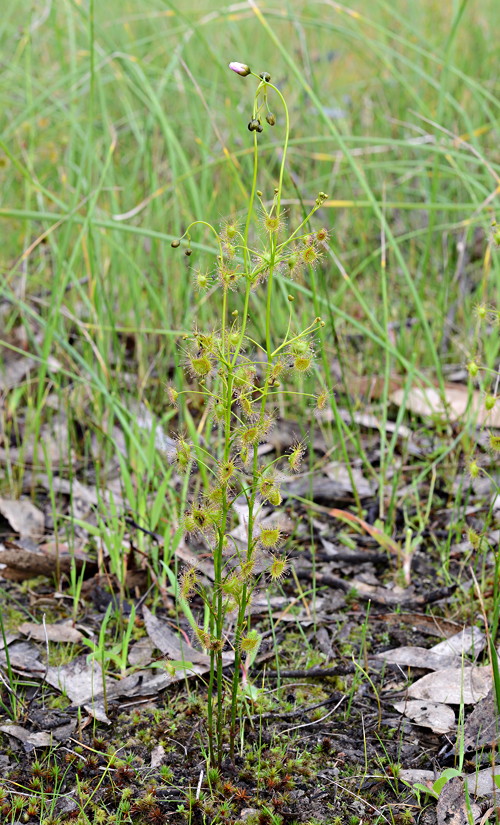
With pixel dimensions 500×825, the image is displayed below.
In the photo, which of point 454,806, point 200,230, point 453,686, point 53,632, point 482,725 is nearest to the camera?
point 454,806

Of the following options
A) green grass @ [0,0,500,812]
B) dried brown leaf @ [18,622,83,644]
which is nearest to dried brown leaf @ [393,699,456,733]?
green grass @ [0,0,500,812]

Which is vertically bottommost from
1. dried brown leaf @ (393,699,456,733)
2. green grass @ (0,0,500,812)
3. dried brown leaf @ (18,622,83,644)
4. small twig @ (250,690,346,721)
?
dried brown leaf @ (18,622,83,644)

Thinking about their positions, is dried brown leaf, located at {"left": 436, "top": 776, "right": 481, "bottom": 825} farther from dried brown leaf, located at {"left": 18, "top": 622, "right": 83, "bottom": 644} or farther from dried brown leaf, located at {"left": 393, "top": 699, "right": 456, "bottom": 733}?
dried brown leaf, located at {"left": 18, "top": 622, "right": 83, "bottom": 644}

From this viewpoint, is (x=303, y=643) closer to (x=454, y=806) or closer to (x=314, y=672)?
(x=314, y=672)

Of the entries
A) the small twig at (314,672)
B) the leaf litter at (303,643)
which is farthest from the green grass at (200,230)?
the small twig at (314,672)

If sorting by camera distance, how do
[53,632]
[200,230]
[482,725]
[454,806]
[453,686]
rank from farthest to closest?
[200,230], [53,632], [453,686], [482,725], [454,806]

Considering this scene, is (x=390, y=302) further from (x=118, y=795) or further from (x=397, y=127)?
(x=118, y=795)

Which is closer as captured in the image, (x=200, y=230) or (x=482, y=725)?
(x=482, y=725)

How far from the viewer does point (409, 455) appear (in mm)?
2430

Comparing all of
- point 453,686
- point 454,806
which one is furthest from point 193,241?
point 454,806

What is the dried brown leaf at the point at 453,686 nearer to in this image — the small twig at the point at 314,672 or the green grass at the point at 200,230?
the small twig at the point at 314,672

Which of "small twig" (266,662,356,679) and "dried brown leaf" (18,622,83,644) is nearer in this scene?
"small twig" (266,662,356,679)

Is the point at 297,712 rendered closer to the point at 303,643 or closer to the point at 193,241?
the point at 303,643

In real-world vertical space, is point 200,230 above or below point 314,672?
above
